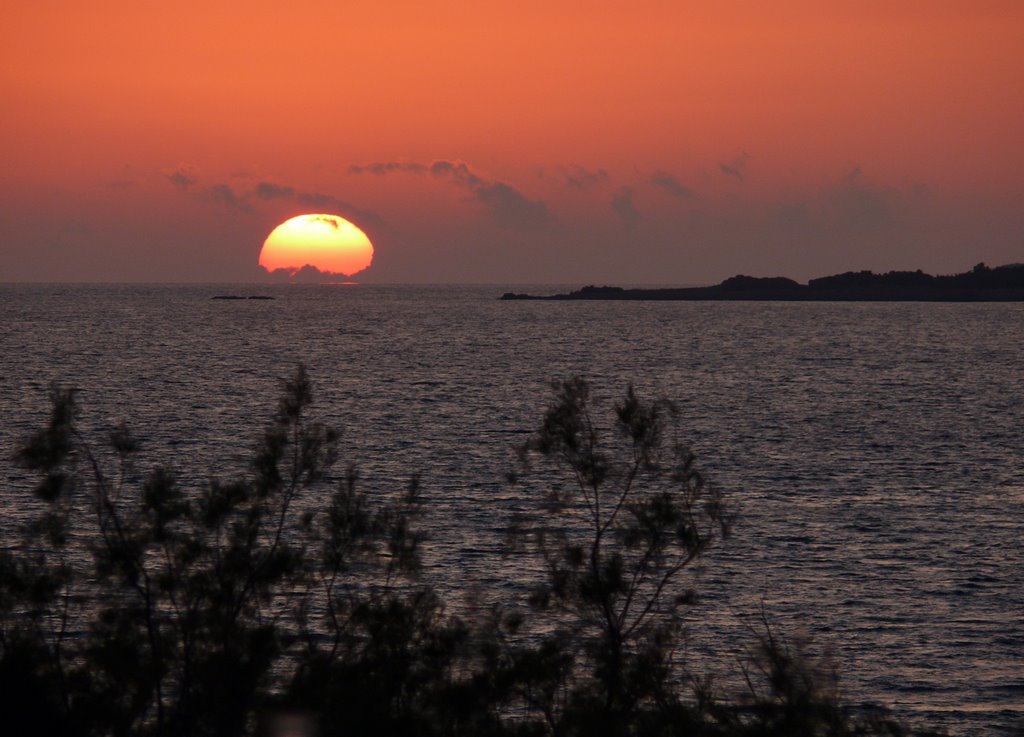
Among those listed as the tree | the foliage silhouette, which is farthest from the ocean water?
the foliage silhouette

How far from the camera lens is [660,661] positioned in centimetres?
1986

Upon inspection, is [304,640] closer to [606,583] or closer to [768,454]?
[606,583]

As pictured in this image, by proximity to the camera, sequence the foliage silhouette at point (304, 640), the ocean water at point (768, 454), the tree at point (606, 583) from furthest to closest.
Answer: the ocean water at point (768, 454), the tree at point (606, 583), the foliage silhouette at point (304, 640)

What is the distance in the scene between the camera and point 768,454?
6762 cm

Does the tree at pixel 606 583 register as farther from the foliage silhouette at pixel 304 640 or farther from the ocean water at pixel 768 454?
the ocean water at pixel 768 454

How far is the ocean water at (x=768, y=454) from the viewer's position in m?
33.8

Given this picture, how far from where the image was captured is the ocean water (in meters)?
33.8

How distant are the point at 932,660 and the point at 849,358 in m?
118

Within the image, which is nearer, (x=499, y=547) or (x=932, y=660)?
(x=932, y=660)

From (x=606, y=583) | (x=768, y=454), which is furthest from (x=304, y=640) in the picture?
→ (x=768, y=454)

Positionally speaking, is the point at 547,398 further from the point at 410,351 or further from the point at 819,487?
the point at 410,351

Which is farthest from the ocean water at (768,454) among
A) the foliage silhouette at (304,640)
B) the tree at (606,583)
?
the foliage silhouette at (304,640)

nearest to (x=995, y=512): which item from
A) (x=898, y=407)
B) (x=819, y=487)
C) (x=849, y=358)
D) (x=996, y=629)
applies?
(x=819, y=487)

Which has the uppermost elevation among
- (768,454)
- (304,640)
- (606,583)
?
(606,583)
